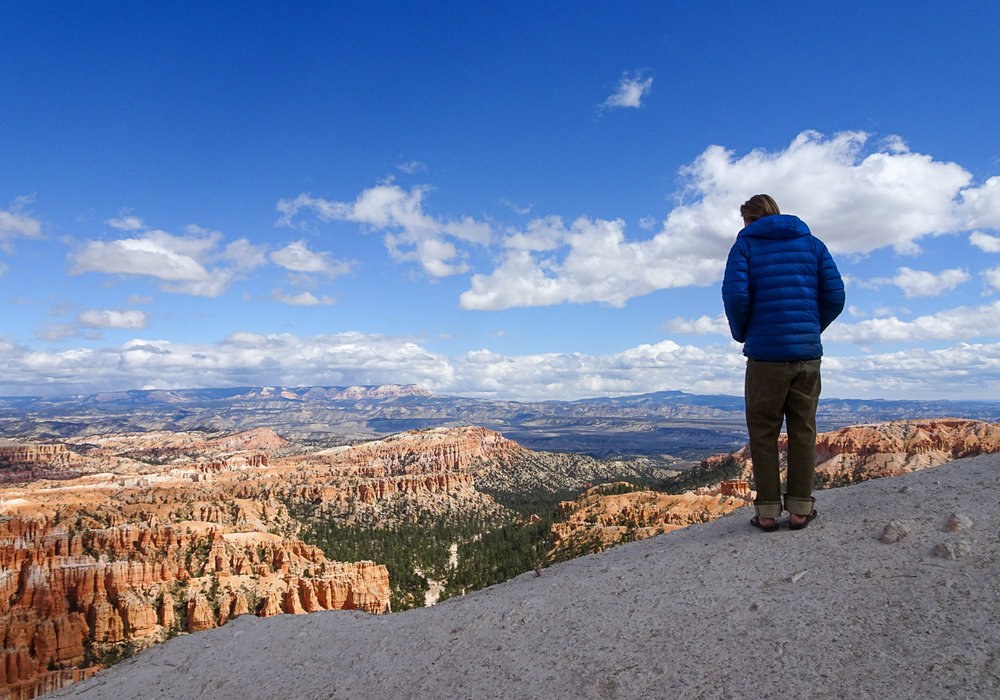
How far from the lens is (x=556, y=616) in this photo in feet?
15.9

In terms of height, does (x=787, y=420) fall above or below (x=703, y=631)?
above

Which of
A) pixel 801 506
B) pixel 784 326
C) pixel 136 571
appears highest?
pixel 784 326

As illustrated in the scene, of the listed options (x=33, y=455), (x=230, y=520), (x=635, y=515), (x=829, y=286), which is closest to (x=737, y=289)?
(x=829, y=286)

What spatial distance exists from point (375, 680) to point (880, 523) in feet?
15.9

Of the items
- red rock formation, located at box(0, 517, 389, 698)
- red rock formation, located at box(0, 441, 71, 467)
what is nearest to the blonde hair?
red rock formation, located at box(0, 517, 389, 698)

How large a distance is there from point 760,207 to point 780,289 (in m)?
1.15

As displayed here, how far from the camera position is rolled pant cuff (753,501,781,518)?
5754mm

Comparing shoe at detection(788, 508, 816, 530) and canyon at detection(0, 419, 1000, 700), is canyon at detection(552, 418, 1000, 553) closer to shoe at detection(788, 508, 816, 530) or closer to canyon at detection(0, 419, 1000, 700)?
canyon at detection(0, 419, 1000, 700)

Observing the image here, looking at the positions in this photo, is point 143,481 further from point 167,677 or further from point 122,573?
point 167,677

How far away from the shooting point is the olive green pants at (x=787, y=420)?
5.38 m

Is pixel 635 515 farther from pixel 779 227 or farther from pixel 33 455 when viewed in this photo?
pixel 33 455

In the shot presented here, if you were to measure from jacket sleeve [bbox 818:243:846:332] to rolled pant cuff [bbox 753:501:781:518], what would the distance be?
1.89 metres

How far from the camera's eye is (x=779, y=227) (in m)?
5.47

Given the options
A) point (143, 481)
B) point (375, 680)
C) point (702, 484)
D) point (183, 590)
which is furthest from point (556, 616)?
point (143, 481)
